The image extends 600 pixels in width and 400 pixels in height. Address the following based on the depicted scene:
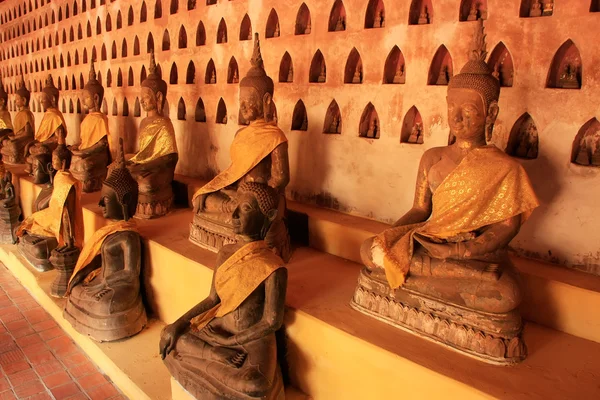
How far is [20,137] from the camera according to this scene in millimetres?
8789

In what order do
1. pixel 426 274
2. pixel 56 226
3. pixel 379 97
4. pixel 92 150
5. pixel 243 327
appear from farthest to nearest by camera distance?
pixel 92 150 < pixel 56 226 < pixel 379 97 < pixel 243 327 < pixel 426 274

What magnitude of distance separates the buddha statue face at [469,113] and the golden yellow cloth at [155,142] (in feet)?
12.4

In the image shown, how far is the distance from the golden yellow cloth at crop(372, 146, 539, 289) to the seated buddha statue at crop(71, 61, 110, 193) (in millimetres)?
5154

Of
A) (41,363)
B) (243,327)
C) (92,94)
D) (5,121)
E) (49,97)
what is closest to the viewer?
(243,327)

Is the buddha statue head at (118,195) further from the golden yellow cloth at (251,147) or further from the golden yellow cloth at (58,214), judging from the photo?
the golden yellow cloth at (58,214)

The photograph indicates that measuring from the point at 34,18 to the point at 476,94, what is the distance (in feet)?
38.7

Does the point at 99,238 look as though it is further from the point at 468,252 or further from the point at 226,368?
the point at 468,252

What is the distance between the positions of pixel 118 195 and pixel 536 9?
365cm

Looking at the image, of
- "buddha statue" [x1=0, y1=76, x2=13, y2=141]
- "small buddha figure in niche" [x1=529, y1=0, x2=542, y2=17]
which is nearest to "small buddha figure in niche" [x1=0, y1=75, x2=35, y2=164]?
"buddha statue" [x1=0, y1=76, x2=13, y2=141]

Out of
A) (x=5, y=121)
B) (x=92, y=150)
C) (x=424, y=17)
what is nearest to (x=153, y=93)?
(x=92, y=150)

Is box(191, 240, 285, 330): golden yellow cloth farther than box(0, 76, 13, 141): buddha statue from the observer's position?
No

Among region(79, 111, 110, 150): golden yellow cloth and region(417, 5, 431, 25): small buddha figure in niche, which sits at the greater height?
region(417, 5, 431, 25): small buddha figure in niche

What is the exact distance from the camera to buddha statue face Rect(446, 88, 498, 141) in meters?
2.81

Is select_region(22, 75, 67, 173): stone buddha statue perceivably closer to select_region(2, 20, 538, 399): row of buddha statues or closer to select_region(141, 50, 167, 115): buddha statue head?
select_region(141, 50, 167, 115): buddha statue head
